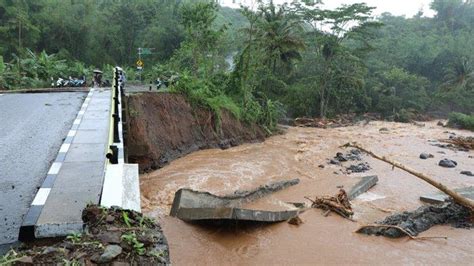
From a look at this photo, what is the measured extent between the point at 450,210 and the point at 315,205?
3.92 meters

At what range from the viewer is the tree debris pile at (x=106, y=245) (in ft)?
11.3

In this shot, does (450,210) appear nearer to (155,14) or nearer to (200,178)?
(200,178)

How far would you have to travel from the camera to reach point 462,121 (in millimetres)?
36594

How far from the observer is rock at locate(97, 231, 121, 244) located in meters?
3.71

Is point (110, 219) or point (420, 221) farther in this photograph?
point (420, 221)

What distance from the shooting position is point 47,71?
25203 mm

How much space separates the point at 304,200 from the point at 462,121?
30490 mm

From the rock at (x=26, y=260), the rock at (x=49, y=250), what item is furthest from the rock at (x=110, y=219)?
the rock at (x=26, y=260)

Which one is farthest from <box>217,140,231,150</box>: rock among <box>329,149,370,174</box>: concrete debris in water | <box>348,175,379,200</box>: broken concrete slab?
<box>348,175,379,200</box>: broken concrete slab

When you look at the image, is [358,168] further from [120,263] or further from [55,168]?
[120,263]

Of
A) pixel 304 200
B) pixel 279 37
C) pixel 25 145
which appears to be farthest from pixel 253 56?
pixel 25 145

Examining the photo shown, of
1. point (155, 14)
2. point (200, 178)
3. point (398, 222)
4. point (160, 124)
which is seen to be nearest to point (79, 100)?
point (160, 124)

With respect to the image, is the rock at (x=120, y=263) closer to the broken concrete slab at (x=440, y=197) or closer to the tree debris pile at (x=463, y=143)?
the broken concrete slab at (x=440, y=197)

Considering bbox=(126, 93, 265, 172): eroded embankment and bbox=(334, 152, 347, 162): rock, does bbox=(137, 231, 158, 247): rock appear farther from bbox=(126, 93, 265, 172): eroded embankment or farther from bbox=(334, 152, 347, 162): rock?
bbox=(334, 152, 347, 162): rock
